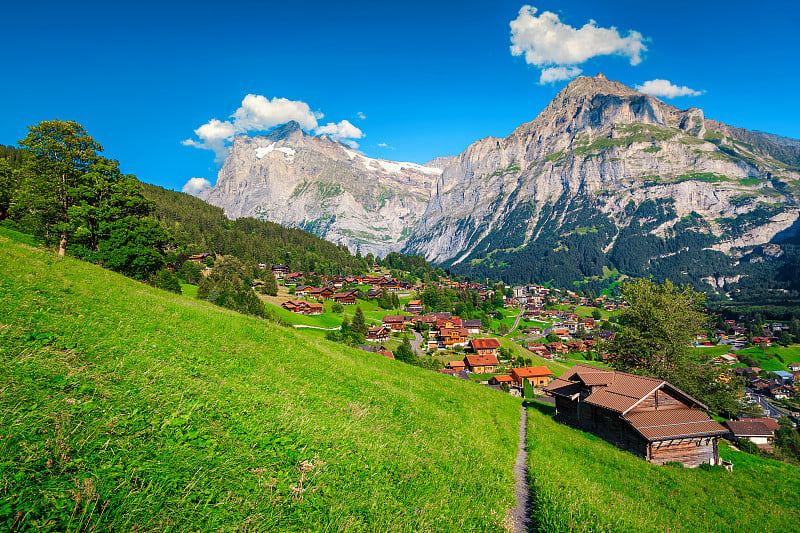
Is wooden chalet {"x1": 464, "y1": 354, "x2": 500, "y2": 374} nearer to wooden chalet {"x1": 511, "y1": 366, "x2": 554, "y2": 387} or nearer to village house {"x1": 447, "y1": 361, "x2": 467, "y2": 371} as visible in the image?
village house {"x1": 447, "y1": 361, "x2": 467, "y2": 371}

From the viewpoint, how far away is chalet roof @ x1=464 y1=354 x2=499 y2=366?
3231 inches

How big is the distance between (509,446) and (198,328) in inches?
552

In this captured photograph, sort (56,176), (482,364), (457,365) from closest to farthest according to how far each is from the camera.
Answer: (56,176)
(457,365)
(482,364)

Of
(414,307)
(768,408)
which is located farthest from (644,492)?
(414,307)

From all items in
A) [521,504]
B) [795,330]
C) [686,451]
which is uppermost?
[795,330]

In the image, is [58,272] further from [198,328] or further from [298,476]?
[298,476]

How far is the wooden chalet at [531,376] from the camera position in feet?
240

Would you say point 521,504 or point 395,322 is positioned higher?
point 521,504

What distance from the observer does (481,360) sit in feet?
274

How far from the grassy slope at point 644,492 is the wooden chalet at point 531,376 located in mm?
52762

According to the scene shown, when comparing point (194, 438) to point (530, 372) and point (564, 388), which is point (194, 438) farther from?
point (530, 372)

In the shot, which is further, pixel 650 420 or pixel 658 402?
pixel 658 402

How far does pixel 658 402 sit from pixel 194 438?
88.7 feet

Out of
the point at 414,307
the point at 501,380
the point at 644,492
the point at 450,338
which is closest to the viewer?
the point at 644,492
